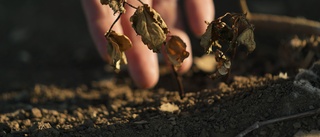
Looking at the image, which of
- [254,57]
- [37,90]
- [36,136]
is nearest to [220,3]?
[254,57]

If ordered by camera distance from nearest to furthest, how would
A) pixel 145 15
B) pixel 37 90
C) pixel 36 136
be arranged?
1. pixel 145 15
2. pixel 36 136
3. pixel 37 90

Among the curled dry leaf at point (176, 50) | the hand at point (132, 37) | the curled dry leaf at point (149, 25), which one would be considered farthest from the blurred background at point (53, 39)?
the curled dry leaf at point (149, 25)

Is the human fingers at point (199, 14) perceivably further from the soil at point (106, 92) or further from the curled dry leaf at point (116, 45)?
the curled dry leaf at point (116, 45)

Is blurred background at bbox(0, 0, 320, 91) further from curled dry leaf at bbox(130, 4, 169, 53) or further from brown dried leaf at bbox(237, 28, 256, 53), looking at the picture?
curled dry leaf at bbox(130, 4, 169, 53)

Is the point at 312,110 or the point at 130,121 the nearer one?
the point at 312,110

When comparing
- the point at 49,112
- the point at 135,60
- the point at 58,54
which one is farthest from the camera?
the point at 58,54

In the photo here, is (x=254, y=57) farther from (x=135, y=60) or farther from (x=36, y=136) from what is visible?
(x=36, y=136)

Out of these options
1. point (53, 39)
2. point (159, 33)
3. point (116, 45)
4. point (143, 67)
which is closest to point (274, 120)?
point (159, 33)
